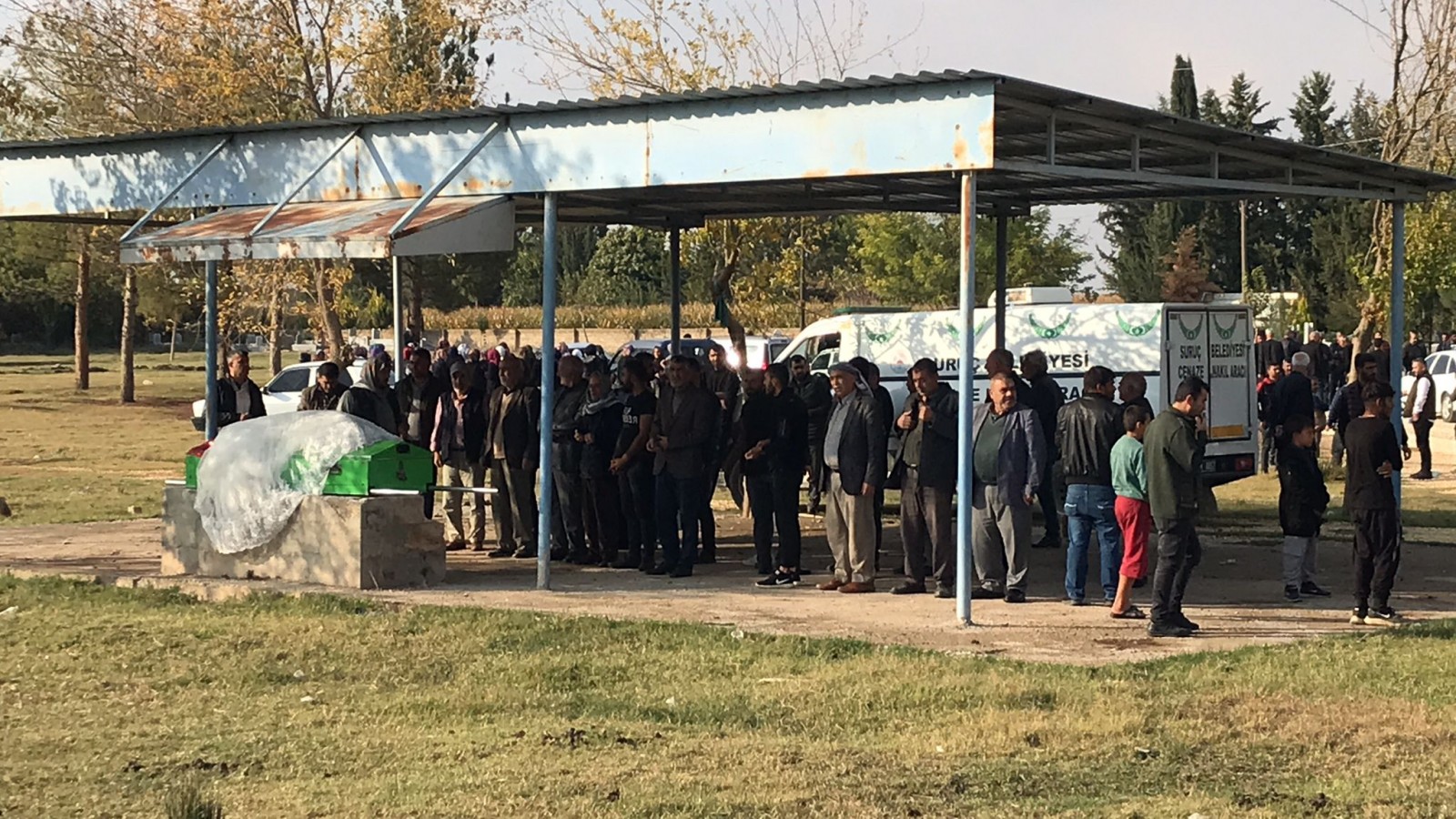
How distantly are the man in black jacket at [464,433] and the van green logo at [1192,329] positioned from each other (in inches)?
308

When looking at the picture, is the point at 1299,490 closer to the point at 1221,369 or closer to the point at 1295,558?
the point at 1295,558

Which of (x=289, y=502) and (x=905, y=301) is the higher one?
(x=905, y=301)

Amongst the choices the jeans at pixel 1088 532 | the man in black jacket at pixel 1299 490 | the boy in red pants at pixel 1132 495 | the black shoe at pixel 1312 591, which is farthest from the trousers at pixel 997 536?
the black shoe at pixel 1312 591

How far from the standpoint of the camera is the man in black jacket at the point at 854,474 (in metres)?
13.7

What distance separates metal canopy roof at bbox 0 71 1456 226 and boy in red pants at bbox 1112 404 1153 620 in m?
1.80

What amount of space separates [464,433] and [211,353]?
3.11 meters

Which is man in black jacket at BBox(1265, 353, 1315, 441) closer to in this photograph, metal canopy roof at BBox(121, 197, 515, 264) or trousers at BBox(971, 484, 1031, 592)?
trousers at BBox(971, 484, 1031, 592)

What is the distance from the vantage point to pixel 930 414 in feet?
43.9

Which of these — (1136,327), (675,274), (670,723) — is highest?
(675,274)

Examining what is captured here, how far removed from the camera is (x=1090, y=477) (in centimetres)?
1312

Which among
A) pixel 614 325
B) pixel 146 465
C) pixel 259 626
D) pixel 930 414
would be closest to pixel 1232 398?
pixel 930 414

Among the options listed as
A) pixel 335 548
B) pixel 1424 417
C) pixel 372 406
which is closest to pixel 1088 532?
pixel 335 548

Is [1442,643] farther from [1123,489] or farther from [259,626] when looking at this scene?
[259,626]

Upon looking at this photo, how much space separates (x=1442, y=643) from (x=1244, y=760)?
3660 millimetres
